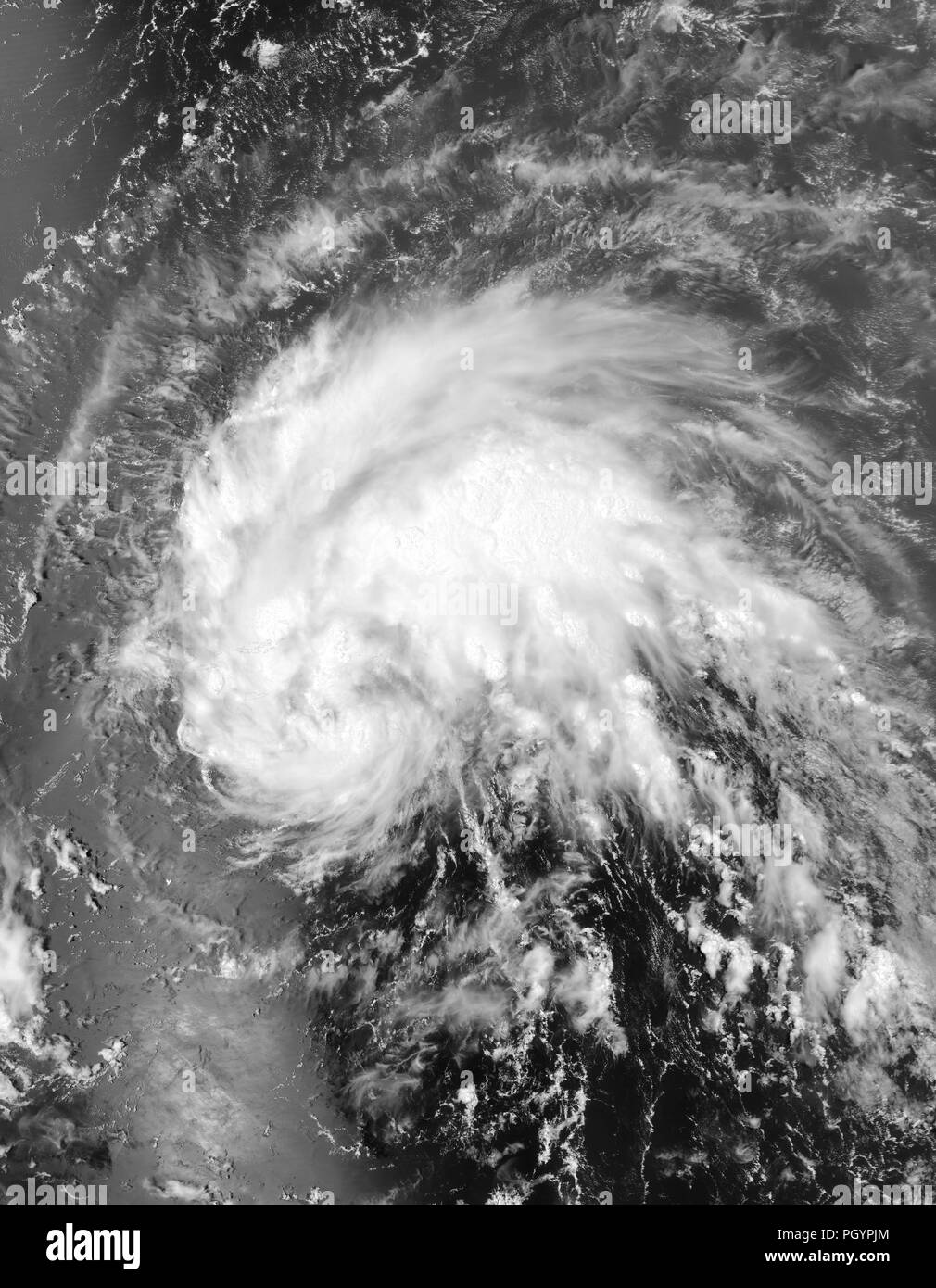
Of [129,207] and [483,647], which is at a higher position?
[129,207]

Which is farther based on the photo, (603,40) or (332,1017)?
(603,40)

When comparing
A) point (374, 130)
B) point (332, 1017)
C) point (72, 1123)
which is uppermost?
point (374, 130)

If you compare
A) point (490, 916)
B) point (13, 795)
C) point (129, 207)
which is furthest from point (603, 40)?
point (13, 795)

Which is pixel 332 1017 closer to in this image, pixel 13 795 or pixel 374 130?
pixel 13 795
